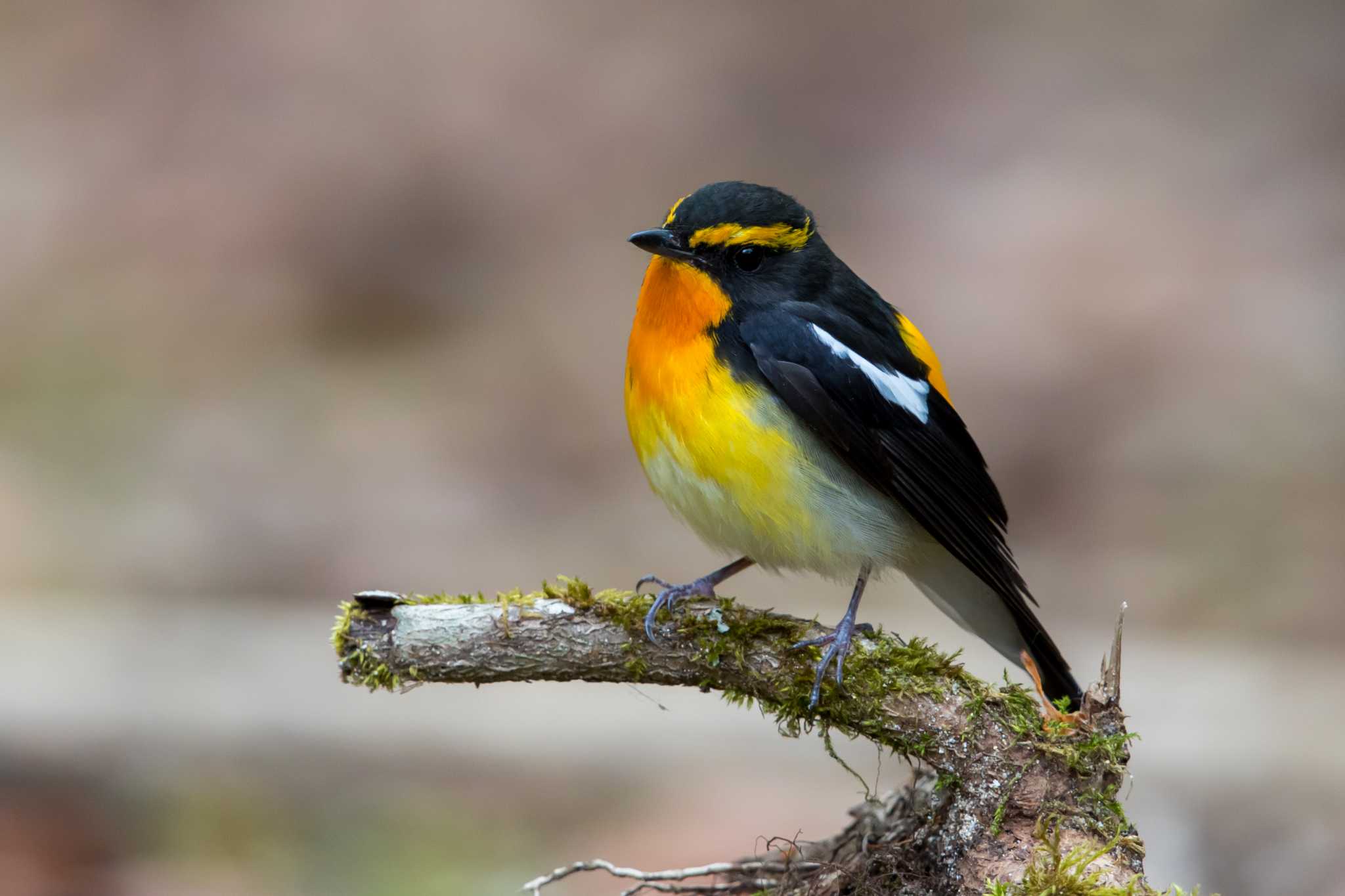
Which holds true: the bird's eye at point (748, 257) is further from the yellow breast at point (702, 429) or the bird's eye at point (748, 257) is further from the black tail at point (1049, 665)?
the black tail at point (1049, 665)

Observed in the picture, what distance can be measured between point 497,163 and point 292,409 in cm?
275

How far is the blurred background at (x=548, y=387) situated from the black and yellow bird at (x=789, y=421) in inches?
103

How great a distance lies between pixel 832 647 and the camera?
129 inches

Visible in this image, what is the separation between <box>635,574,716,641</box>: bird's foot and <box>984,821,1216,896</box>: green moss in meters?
1.03

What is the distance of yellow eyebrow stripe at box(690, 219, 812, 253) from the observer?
3773mm

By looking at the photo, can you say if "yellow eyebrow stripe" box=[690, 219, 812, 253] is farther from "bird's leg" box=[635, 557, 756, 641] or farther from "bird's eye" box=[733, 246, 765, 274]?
"bird's leg" box=[635, 557, 756, 641]

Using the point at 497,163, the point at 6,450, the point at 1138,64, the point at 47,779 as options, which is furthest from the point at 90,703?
the point at 1138,64

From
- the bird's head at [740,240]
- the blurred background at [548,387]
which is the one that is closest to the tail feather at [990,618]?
the bird's head at [740,240]

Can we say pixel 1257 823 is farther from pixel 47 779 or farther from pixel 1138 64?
pixel 1138 64

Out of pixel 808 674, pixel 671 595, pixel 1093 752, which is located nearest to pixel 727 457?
pixel 671 595

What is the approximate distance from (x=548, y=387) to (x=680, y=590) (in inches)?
230

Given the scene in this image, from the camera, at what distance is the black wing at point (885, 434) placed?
12.0ft

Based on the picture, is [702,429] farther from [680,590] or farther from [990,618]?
[990,618]

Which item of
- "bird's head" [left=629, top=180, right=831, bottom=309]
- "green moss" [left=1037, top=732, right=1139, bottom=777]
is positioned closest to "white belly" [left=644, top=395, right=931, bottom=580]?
"bird's head" [left=629, top=180, right=831, bottom=309]
